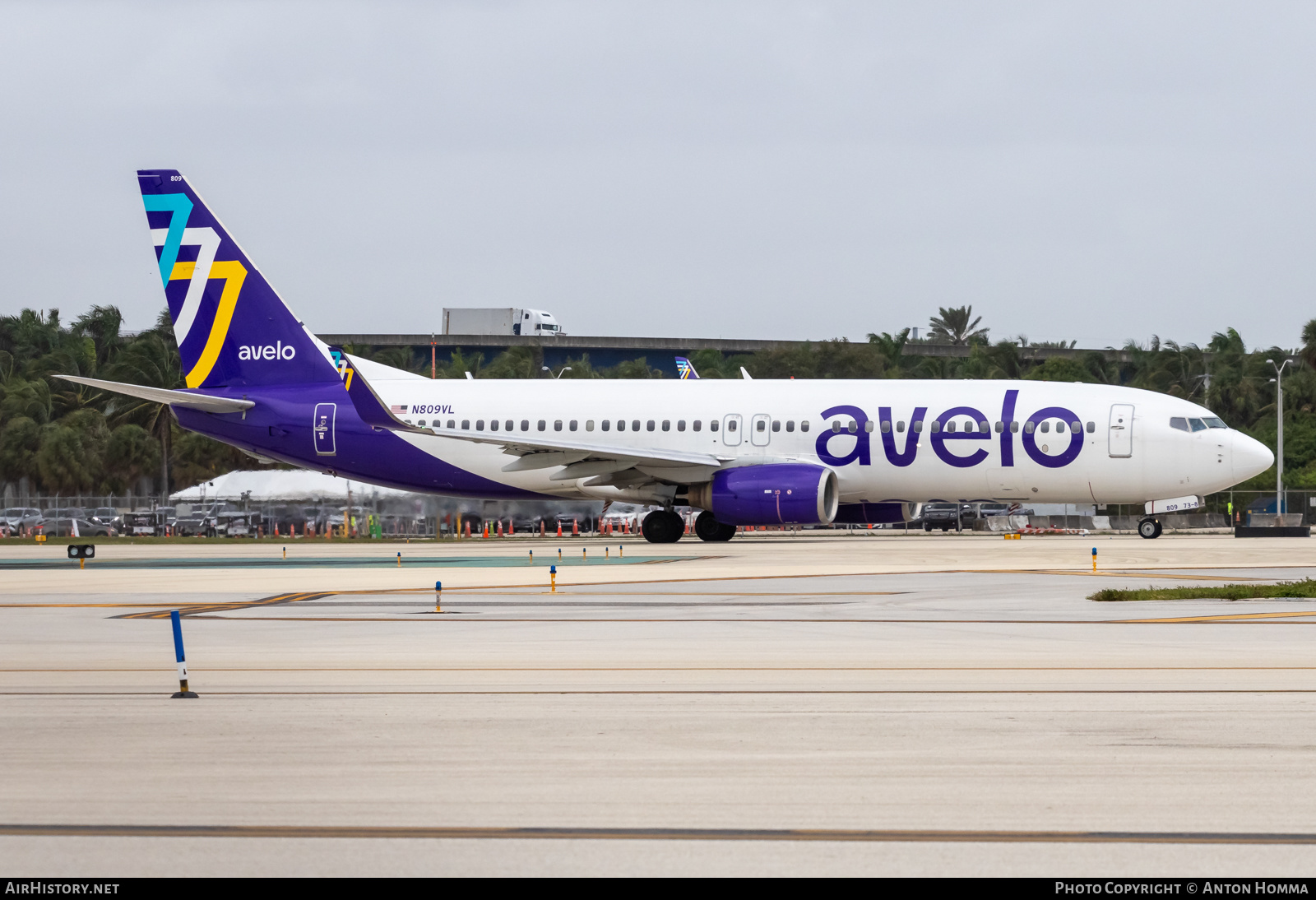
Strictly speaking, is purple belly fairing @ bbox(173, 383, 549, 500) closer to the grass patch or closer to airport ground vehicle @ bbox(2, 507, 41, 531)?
A: the grass patch

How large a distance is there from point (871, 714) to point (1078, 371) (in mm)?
76053

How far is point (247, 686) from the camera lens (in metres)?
12.4

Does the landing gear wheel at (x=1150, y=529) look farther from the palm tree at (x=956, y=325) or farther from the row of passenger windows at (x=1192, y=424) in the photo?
the palm tree at (x=956, y=325)

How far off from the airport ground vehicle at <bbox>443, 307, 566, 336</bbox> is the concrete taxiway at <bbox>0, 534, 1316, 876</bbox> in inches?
3426

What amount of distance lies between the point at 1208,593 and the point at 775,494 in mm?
15990

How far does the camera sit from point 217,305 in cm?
4084

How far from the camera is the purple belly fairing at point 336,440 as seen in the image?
40.6m

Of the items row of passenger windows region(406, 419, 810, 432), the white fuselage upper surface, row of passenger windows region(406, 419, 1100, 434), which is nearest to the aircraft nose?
the white fuselage upper surface

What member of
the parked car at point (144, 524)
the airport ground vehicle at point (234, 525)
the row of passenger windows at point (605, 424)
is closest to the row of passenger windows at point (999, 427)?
the row of passenger windows at point (605, 424)

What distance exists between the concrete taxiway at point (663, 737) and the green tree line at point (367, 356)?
60.3 metres

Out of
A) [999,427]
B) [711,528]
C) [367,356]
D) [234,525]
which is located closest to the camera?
[999,427]

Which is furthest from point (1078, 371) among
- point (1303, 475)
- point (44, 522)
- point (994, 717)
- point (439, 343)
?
point (994, 717)

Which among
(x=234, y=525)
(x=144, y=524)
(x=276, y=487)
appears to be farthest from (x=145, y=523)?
(x=276, y=487)

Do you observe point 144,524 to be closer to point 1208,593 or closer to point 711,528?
point 711,528
